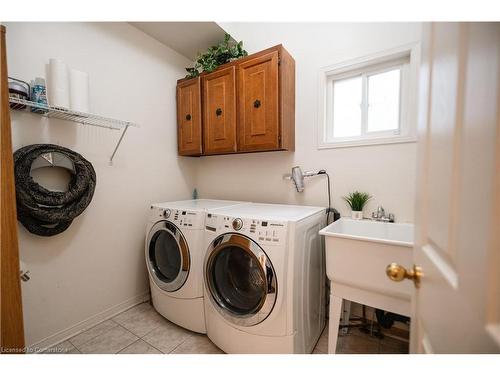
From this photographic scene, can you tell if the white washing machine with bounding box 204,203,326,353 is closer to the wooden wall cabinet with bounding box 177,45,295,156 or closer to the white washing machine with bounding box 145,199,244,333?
the white washing machine with bounding box 145,199,244,333

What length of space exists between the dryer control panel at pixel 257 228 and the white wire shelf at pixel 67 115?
120 centimetres

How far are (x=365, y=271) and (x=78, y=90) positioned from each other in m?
2.13

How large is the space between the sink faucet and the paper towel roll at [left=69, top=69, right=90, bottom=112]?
2.23 metres

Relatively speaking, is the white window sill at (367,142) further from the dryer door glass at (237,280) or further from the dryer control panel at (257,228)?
the dryer door glass at (237,280)

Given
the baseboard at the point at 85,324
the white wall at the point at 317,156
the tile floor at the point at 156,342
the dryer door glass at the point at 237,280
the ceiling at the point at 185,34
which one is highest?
the ceiling at the point at 185,34

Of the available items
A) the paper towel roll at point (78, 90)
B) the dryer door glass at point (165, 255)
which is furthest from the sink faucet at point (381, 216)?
the paper towel roll at point (78, 90)

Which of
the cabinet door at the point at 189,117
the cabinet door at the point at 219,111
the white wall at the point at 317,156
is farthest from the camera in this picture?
the cabinet door at the point at 189,117

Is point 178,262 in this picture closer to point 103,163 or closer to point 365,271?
point 103,163

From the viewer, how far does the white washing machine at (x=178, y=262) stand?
1.59 meters

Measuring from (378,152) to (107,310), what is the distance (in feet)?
8.44

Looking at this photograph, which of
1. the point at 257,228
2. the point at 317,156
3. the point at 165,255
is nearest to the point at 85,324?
the point at 165,255

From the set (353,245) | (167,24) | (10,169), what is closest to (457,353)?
(353,245)

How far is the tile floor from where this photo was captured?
152 centimetres
